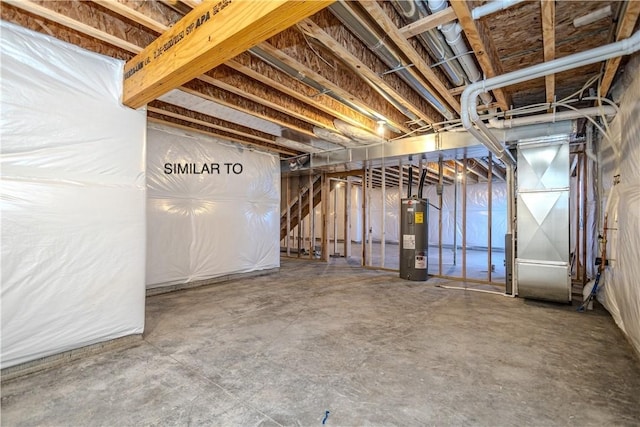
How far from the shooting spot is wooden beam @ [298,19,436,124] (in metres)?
2.06

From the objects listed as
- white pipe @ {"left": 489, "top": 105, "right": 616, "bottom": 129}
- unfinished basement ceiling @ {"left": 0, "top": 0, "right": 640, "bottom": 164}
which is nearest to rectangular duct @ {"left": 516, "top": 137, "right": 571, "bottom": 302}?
white pipe @ {"left": 489, "top": 105, "right": 616, "bottom": 129}

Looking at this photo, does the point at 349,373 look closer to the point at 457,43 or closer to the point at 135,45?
the point at 457,43

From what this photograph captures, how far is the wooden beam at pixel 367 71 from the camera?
6.75 ft

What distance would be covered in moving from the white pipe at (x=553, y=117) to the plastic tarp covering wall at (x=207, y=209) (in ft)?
12.0

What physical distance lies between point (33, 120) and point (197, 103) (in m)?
1.55

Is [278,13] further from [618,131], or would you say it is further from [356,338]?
[618,131]

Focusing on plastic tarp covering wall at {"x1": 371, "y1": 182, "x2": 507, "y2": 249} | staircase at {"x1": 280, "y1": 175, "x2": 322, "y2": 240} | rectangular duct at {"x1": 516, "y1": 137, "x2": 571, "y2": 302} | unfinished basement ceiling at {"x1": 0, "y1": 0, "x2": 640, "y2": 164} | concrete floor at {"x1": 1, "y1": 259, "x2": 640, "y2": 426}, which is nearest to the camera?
concrete floor at {"x1": 1, "y1": 259, "x2": 640, "y2": 426}

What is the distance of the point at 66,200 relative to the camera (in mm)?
2086

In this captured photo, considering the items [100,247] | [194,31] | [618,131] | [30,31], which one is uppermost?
[30,31]

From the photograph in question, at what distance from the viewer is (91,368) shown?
2.04m

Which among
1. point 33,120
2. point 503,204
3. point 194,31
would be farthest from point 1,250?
point 503,204

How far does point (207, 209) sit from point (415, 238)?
134 inches

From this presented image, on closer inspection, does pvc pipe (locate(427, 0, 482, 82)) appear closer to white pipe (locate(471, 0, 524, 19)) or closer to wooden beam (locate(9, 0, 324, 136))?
white pipe (locate(471, 0, 524, 19))

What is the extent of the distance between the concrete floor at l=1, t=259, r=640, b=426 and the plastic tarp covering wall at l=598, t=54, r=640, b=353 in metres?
0.26
